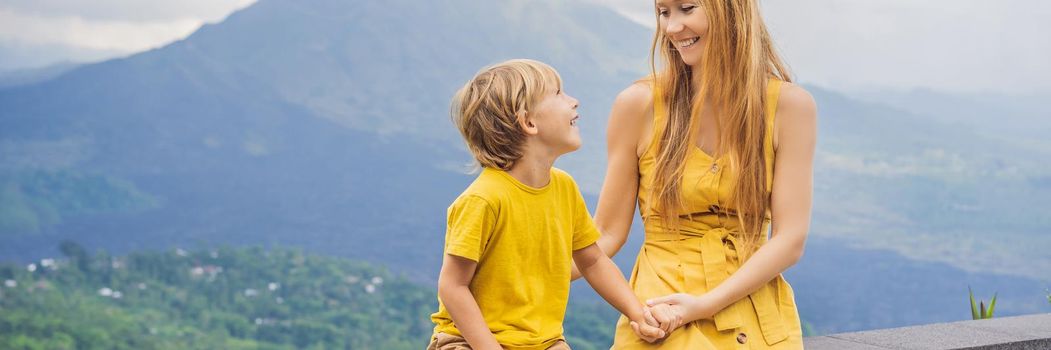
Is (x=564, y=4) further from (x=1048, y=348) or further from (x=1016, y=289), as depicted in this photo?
(x=1048, y=348)

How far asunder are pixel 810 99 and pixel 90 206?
944 inches

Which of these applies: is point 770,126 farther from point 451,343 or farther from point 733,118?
point 451,343

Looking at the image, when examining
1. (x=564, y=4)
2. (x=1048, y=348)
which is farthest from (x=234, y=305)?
(x=1048, y=348)

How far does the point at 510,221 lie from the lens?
6.86ft

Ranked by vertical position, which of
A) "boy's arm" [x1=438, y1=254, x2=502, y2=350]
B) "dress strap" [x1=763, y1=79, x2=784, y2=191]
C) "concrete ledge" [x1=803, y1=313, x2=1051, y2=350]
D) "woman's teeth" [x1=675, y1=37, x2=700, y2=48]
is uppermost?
"woman's teeth" [x1=675, y1=37, x2=700, y2=48]

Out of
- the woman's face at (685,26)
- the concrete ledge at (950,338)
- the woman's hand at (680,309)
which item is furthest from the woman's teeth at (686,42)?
the concrete ledge at (950,338)

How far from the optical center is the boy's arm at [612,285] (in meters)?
2.32

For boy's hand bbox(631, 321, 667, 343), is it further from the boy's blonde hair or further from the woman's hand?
the boy's blonde hair

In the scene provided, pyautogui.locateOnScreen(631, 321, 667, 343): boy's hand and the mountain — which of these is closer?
pyautogui.locateOnScreen(631, 321, 667, 343): boy's hand

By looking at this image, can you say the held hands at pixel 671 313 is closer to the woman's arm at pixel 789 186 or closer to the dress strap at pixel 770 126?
the woman's arm at pixel 789 186

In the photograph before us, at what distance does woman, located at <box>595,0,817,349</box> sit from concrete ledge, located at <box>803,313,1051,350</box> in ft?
2.21

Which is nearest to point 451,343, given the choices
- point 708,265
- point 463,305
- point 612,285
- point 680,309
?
point 463,305

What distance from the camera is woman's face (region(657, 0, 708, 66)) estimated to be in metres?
2.40

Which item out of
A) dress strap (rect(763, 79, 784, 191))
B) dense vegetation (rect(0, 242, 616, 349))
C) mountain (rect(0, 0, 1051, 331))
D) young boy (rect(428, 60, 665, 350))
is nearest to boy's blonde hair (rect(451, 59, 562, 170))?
young boy (rect(428, 60, 665, 350))
